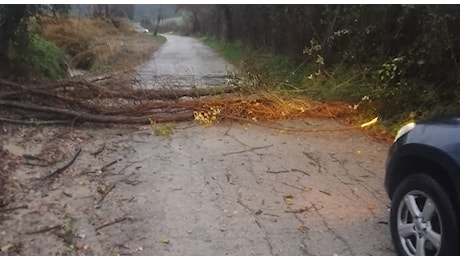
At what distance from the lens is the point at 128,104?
28.8 feet

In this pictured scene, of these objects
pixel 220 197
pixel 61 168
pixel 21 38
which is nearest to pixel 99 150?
pixel 61 168

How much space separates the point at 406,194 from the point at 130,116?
18.1ft

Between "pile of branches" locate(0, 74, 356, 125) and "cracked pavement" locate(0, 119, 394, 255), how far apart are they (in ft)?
1.80

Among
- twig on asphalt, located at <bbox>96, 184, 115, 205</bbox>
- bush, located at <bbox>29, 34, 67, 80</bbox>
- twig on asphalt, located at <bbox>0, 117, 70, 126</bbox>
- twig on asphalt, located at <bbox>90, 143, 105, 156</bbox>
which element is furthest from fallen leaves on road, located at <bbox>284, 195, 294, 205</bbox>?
bush, located at <bbox>29, 34, 67, 80</bbox>

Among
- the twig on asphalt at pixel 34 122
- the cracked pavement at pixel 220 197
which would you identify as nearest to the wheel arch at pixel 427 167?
the cracked pavement at pixel 220 197

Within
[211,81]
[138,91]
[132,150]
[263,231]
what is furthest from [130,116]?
[263,231]

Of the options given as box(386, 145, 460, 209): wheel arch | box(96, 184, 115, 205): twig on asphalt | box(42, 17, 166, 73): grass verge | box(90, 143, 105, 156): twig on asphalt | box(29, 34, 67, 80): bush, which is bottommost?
box(42, 17, 166, 73): grass verge

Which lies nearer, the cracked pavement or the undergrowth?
the cracked pavement

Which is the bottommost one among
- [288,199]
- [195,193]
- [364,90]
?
[195,193]

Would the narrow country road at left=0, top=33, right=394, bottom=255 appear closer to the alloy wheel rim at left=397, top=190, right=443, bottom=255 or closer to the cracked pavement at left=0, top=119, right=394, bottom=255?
the cracked pavement at left=0, top=119, right=394, bottom=255

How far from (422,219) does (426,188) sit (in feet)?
0.73

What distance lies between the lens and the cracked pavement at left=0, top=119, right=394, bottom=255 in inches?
171

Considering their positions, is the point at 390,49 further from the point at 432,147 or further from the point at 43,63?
the point at 43,63

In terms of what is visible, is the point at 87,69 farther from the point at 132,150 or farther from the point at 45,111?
the point at 132,150
